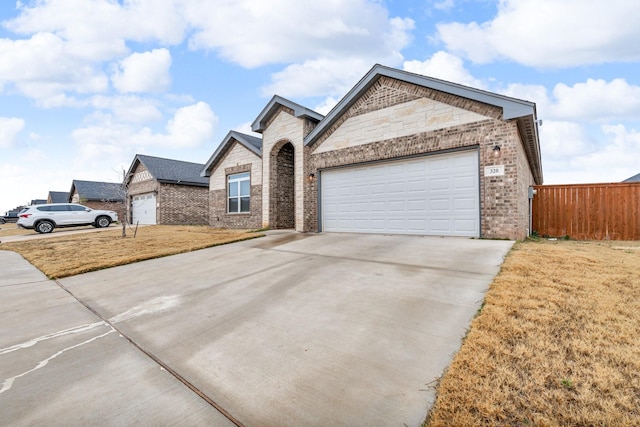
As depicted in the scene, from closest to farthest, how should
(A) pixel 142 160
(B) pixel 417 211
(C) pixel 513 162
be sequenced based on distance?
(C) pixel 513 162
(B) pixel 417 211
(A) pixel 142 160

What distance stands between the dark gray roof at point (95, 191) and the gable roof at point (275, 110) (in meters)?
22.1

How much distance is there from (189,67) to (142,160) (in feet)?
39.2

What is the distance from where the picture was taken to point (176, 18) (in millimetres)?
9266

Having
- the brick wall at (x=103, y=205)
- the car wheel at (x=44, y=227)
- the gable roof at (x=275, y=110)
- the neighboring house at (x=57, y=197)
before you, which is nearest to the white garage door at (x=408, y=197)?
the gable roof at (x=275, y=110)

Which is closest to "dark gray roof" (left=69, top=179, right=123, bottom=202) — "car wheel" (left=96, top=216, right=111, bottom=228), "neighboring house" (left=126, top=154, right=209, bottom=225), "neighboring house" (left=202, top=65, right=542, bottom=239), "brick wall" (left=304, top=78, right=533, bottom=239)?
"neighboring house" (left=126, top=154, right=209, bottom=225)

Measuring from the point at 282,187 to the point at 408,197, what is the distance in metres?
6.61

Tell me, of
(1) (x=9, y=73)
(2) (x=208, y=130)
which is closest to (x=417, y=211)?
(1) (x=9, y=73)

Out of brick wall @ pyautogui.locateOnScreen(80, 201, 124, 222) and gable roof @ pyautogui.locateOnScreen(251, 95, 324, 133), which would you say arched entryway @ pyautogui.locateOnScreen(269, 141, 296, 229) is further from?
brick wall @ pyautogui.locateOnScreen(80, 201, 124, 222)

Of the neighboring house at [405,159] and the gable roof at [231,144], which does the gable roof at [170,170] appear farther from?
the neighboring house at [405,159]

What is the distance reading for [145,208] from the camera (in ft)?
74.8

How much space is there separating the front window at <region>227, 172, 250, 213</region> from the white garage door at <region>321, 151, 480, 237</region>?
5.48 metres

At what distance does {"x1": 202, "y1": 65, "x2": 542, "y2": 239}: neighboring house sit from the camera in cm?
798

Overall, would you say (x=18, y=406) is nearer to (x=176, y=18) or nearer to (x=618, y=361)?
(x=618, y=361)

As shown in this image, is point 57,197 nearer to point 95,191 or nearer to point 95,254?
point 95,191
